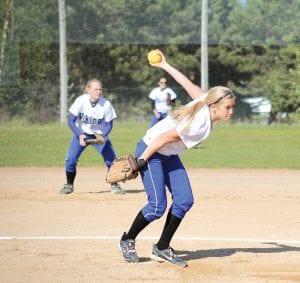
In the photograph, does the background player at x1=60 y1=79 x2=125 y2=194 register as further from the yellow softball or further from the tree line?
the tree line

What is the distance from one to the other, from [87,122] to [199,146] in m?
9.77

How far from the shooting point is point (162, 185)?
7.07 metres

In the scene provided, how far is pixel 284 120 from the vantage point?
31688 mm

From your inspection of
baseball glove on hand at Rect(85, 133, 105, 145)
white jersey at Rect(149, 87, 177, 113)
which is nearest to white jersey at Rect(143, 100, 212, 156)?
baseball glove on hand at Rect(85, 133, 105, 145)

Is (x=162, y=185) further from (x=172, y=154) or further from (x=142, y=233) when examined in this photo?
(x=142, y=233)

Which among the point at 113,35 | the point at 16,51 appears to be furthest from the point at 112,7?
the point at 16,51

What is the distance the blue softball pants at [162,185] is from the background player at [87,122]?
4.68 meters

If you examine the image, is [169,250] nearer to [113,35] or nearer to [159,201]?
[159,201]

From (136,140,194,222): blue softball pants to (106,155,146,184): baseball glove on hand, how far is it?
11 cm

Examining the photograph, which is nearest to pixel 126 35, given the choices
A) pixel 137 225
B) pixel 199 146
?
pixel 199 146

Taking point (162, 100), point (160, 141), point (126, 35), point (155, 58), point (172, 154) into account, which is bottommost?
point (162, 100)

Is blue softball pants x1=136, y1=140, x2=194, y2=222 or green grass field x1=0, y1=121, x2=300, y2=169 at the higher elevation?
blue softball pants x1=136, y1=140, x2=194, y2=222

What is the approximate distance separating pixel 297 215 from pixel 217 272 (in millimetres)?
3531

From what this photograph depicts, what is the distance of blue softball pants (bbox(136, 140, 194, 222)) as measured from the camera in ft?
23.1
